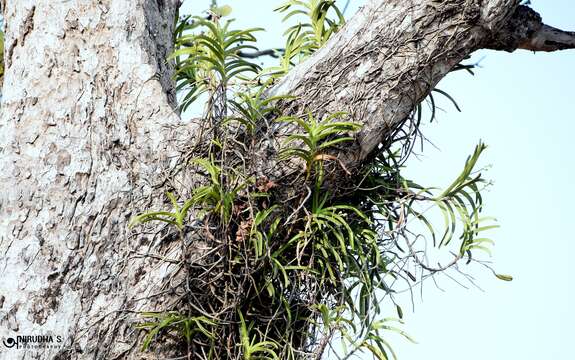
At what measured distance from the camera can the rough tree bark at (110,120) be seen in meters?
2.12

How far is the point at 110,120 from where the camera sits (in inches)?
91.8

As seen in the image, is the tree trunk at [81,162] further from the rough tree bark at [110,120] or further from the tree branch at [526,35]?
the tree branch at [526,35]

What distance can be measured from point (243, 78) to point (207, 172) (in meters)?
0.53

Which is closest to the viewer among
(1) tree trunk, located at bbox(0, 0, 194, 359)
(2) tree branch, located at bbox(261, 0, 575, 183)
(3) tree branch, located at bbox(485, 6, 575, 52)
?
(1) tree trunk, located at bbox(0, 0, 194, 359)

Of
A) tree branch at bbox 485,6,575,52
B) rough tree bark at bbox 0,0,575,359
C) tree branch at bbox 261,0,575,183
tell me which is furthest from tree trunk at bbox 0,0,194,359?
tree branch at bbox 485,6,575,52

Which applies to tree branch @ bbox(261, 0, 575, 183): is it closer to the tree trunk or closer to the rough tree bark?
the rough tree bark

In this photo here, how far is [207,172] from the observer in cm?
221

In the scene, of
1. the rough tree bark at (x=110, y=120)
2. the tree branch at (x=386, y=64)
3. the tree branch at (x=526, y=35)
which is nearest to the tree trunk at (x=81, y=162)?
the rough tree bark at (x=110, y=120)

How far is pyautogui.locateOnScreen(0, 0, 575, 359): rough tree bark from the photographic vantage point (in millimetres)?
2117

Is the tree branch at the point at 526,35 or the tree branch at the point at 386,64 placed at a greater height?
the tree branch at the point at 526,35

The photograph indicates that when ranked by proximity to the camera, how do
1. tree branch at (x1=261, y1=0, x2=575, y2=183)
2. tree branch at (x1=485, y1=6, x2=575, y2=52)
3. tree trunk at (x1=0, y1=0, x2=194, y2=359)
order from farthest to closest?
tree branch at (x1=485, y1=6, x2=575, y2=52)
tree branch at (x1=261, y1=0, x2=575, y2=183)
tree trunk at (x1=0, y1=0, x2=194, y2=359)

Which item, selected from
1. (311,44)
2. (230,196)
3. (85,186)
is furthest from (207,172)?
(311,44)

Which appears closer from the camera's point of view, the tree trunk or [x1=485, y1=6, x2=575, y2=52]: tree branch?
the tree trunk

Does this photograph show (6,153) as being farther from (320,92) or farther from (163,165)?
(320,92)
